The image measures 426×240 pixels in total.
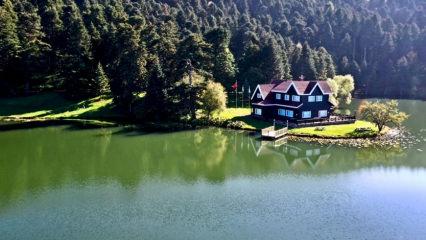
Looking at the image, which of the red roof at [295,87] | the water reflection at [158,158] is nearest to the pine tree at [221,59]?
the red roof at [295,87]

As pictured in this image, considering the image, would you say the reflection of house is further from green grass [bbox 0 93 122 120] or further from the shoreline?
green grass [bbox 0 93 122 120]

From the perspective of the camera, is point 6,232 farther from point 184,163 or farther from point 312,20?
point 312,20

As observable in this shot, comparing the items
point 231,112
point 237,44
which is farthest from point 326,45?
point 231,112

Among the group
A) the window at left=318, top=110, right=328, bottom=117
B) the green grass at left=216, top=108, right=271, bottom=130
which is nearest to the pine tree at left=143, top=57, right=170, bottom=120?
the green grass at left=216, top=108, right=271, bottom=130

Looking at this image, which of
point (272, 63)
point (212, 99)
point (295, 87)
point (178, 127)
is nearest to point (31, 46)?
point (178, 127)

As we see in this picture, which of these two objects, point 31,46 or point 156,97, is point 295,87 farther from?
point 31,46
